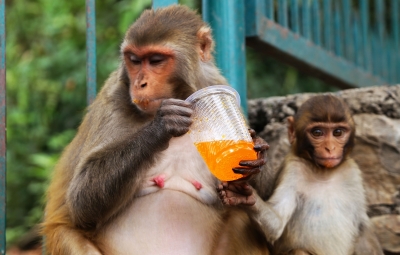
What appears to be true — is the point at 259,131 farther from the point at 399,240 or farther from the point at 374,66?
the point at 374,66

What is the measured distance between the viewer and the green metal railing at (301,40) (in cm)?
494

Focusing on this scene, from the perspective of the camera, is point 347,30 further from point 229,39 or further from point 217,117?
point 217,117

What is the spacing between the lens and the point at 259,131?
5715 mm

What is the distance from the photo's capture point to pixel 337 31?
6.77 meters

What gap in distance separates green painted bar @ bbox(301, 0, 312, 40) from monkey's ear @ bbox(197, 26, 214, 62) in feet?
7.25

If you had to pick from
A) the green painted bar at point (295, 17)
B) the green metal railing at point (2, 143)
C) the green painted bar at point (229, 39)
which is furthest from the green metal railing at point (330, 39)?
the green metal railing at point (2, 143)

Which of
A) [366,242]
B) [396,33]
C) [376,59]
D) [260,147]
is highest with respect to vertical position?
[260,147]

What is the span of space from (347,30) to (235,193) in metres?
3.50

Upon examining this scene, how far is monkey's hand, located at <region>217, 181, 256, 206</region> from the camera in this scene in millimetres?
3875

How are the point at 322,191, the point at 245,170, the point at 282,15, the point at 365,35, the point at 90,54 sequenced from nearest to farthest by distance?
the point at 245,170 < the point at 322,191 < the point at 90,54 < the point at 282,15 < the point at 365,35

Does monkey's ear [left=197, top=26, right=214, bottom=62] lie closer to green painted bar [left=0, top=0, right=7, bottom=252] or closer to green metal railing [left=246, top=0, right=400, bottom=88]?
green painted bar [left=0, top=0, right=7, bottom=252]

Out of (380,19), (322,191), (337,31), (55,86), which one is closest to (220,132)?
(322,191)

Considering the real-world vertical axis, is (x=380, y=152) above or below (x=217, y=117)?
below

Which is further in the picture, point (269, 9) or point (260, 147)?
point (269, 9)
